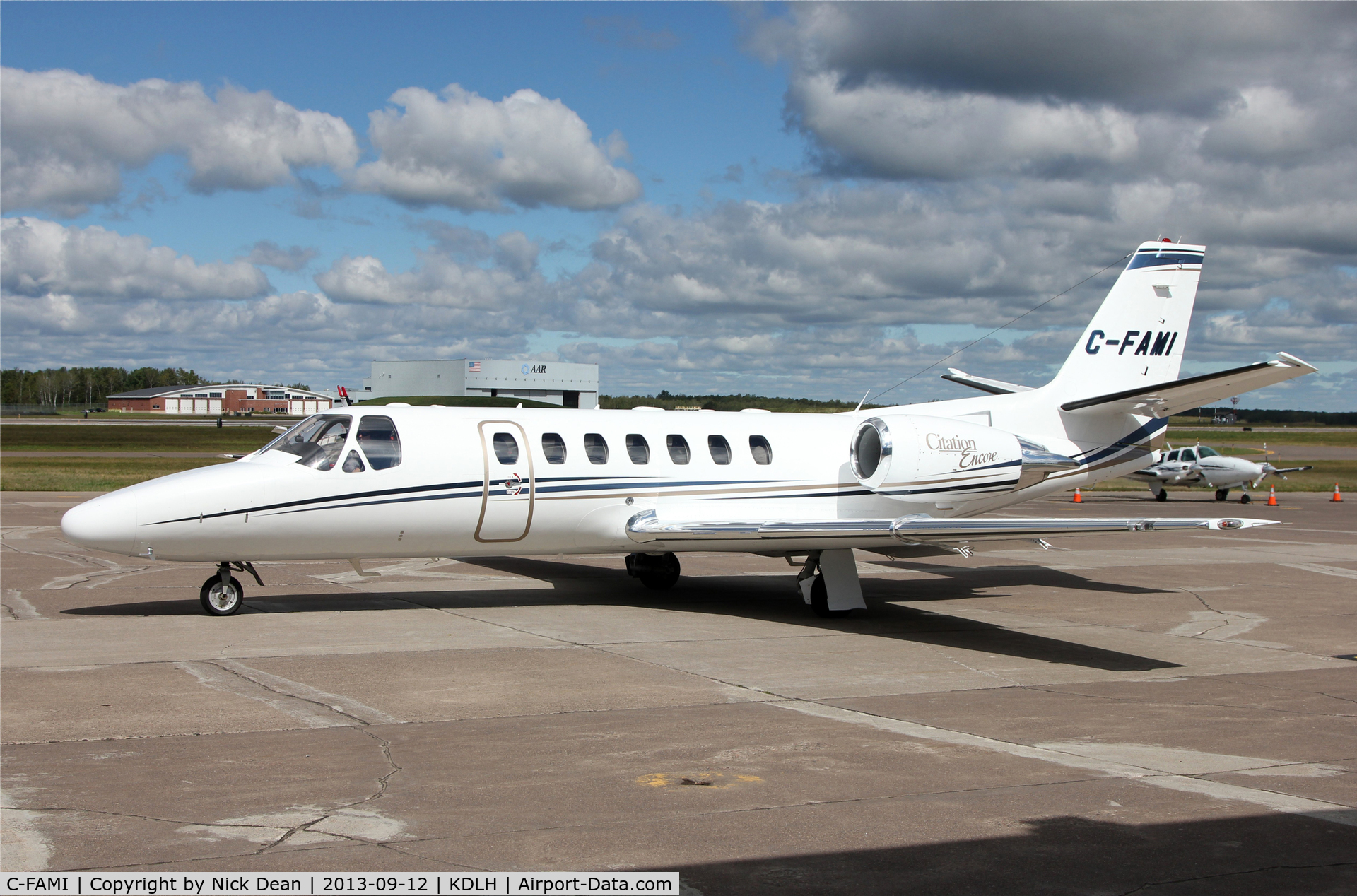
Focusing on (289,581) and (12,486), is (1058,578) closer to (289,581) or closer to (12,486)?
(289,581)

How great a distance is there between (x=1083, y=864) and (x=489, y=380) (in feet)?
291

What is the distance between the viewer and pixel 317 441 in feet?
43.3

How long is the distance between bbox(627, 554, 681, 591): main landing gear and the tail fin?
6.87 meters

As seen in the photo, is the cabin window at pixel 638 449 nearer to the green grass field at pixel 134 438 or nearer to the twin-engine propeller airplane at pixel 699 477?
the twin-engine propeller airplane at pixel 699 477

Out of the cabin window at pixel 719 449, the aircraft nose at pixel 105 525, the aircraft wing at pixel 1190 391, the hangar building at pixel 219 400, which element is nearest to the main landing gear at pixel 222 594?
the aircraft nose at pixel 105 525

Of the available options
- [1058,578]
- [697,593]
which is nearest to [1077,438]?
[1058,578]

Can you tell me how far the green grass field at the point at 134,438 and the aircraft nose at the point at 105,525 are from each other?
4757 centimetres

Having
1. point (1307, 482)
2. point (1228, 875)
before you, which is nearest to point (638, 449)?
point (1228, 875)

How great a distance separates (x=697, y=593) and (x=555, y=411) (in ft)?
12.2

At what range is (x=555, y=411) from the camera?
1507cm

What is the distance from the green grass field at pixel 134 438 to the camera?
63.9 metres

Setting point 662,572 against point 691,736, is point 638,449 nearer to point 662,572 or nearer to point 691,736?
point 662,572

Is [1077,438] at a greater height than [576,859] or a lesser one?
greater

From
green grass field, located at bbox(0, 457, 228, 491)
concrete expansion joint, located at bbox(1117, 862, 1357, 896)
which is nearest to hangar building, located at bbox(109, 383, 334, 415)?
green grass field, located at bbox(0, 457, 228, 491)
